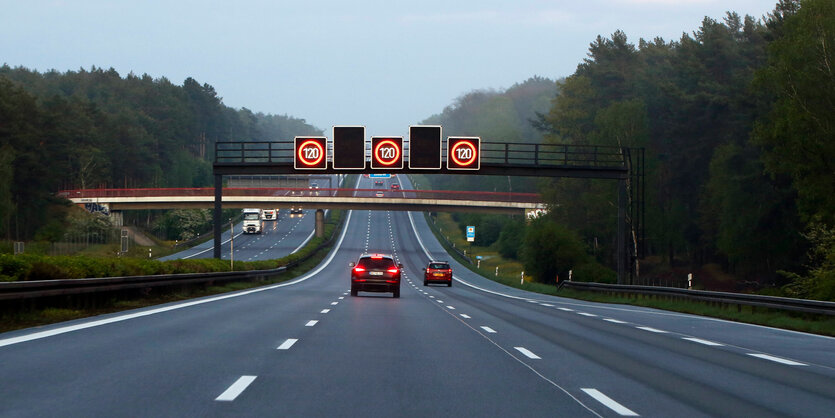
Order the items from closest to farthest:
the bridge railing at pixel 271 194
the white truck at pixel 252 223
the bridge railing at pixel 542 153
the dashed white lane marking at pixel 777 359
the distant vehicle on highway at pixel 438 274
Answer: the dashed white lane marking at pixel 777 359
the bridge railing at pixel 542 153
the distant vehicle on highway at pixel 438 274
the bridge railing at pixel 271 194
the white truck at pixel 252 223

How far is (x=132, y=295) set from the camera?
83.1 feet

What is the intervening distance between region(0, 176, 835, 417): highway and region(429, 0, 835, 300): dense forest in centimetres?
1664

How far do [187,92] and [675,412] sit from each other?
645 ft

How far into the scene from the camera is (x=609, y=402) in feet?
28.3

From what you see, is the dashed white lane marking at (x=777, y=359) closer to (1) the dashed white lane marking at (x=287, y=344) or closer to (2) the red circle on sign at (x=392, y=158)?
(1) the dashed white lane marking at (x=287, y=344)

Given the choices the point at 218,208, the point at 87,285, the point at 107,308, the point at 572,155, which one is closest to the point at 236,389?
the point at 87,285

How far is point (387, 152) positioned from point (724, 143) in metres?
46.8

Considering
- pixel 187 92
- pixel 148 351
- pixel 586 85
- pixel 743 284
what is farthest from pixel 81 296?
pixel 187 92

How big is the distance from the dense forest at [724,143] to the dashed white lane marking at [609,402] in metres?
22.1

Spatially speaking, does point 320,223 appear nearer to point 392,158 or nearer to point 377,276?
point 392,158

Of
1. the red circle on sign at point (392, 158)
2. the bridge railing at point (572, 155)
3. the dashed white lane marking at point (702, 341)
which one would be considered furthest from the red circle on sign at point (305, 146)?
the dashed white lane marking at point (702, 341)

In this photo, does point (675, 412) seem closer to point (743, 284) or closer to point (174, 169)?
point (743, 284)

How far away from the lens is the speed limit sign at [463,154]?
134ft

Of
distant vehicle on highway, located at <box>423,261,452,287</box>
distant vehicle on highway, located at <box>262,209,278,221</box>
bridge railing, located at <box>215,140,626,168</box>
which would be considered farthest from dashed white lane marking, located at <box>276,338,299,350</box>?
distant vehicle on highway, located at <box>262,209,278,221</box>
